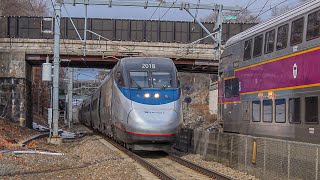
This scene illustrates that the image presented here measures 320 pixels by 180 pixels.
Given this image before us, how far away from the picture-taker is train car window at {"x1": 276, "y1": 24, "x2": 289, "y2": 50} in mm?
14992

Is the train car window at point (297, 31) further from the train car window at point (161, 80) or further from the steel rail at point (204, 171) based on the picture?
the train car window at point (161, 80)

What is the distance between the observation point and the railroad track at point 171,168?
13.6m

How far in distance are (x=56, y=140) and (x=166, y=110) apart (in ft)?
34.1

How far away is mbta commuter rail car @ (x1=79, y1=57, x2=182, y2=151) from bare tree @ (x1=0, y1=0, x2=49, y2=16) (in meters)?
29.6

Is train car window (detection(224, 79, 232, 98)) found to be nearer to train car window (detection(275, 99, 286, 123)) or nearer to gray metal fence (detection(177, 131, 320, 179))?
gray metal fence (detection(177, 131, 320, 179))

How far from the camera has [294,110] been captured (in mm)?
14195

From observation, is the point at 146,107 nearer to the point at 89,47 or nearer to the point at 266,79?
the point at 266,79

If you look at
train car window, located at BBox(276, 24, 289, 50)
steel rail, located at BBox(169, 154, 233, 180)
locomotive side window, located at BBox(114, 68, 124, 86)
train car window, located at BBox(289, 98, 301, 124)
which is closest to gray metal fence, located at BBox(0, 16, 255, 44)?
locomotive side window, located at BBox(114, 68, 124, 86)

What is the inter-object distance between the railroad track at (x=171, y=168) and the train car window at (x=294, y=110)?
9.74 ft

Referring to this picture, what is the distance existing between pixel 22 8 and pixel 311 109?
56190 millimetres

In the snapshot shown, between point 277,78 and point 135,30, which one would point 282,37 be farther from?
point 135,30

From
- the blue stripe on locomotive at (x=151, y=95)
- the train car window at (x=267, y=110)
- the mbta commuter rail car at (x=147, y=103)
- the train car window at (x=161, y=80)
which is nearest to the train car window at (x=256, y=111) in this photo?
the train car window at (x=267, y=110)

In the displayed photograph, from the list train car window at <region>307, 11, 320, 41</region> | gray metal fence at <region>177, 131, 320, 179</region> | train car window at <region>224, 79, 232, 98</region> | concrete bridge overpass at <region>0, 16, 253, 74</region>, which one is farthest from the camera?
concrete bridge overpass at <region>0, 16, 253, 74</region>

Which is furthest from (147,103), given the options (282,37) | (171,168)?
(282,37)
